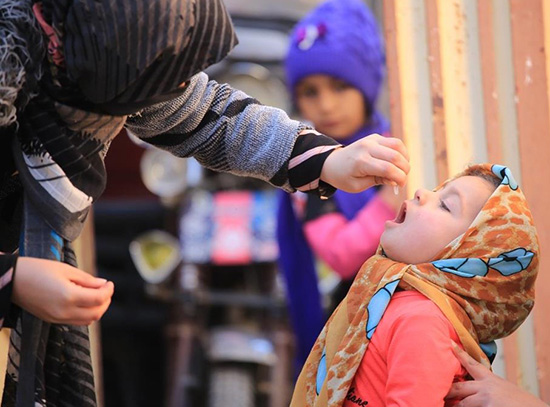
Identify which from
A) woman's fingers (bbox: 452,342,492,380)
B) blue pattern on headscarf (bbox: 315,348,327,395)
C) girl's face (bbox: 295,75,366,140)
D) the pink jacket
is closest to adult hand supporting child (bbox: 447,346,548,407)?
woman's fingers (bbox: 452,342,492,380)

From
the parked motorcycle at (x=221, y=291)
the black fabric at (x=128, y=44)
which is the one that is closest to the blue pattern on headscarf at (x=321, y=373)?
the black fabric at (x=128, y=44)

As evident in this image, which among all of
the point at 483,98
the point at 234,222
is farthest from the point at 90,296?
the point at 234,222

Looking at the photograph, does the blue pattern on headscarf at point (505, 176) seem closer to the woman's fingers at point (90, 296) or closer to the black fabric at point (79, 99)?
the black fabric at point (79, 99)

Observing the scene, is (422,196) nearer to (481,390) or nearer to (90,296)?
(481,390)

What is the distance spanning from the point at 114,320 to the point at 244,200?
3.60 ft

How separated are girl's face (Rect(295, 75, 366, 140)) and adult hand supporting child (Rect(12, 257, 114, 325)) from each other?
2472 mm

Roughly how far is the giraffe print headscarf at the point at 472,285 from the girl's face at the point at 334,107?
199 centimetres

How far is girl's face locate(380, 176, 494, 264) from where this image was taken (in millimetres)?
2016

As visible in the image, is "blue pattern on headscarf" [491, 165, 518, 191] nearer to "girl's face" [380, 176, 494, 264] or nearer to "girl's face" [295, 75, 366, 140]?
"girl's face" [380, 176, 494, 264]

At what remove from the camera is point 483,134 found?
8.64 feet

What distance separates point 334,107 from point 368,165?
2118mm

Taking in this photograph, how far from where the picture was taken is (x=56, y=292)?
5.07 ft

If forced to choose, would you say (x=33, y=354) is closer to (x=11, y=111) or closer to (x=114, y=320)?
(x=11, y=111)

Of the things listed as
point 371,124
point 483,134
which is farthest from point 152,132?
point 371,124
